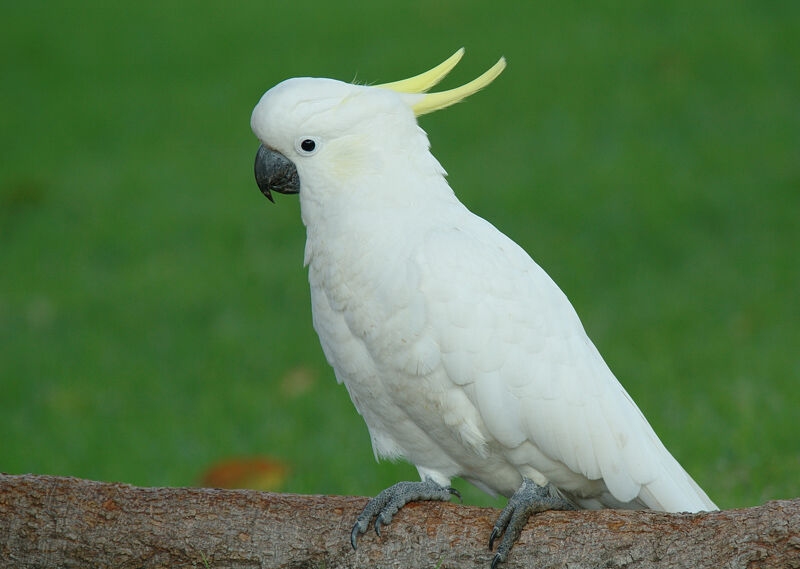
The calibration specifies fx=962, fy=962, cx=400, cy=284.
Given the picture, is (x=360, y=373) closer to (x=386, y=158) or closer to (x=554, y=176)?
(x=386, y=158)

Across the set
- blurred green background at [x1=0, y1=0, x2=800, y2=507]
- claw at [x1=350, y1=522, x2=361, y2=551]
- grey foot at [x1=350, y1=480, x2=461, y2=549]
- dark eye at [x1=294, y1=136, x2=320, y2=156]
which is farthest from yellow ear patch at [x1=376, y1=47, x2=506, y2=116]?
blurred green background at [x1=0, y1=0, x2=800, y2=507]

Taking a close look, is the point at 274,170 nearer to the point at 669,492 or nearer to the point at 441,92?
the point at 441,92

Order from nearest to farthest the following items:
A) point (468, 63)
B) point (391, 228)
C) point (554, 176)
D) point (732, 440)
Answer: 1. point (391, 228)
2. point (732, 440)
3. point (554, 176)
4. point (468, 63)

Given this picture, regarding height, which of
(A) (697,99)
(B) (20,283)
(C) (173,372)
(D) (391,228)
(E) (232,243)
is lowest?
(D) (391,228)

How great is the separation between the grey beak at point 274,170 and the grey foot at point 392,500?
99 centimetres

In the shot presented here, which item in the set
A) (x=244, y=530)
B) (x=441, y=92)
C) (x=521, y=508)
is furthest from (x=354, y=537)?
(x=441, y=92)

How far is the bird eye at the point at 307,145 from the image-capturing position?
2.87m

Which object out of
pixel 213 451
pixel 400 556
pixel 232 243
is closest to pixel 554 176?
pixel 232 243

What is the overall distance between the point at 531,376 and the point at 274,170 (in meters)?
1.00

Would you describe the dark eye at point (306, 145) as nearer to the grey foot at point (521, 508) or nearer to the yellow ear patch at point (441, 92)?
the yellow ear patch at point (441, 92)

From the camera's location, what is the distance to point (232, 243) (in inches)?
297

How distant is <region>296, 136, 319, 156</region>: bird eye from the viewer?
113 inches

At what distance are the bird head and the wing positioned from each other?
12.0 inches

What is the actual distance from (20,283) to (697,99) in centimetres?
578
